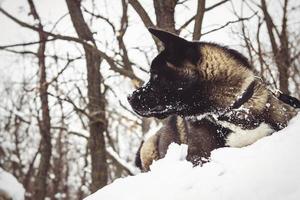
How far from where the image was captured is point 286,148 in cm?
178

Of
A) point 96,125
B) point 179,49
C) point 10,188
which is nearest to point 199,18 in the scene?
point 179,49

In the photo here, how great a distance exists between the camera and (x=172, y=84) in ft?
10.7

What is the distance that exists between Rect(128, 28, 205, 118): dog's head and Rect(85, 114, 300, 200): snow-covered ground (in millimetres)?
1118

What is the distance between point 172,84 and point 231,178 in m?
1.62

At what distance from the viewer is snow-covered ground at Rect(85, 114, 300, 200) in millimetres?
1586

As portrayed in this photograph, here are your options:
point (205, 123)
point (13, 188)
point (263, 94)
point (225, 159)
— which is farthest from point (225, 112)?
point (13, 188)

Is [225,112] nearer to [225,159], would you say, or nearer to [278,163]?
[225,159]

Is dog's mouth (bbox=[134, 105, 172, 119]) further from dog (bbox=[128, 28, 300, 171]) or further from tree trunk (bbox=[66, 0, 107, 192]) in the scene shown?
tree trunk (bbox=[66, 0, 107, 192])

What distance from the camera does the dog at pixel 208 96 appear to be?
3.03 m

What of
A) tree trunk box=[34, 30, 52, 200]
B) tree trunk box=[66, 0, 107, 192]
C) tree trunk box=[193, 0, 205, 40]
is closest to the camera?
tree trunk box=[193, 0, 205, 40]

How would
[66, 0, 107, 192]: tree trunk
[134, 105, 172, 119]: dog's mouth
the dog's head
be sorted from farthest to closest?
[66, 0, 107, 192]: tree trunk → [134, 105, 172, 119]: dog's mouth → the dog's head

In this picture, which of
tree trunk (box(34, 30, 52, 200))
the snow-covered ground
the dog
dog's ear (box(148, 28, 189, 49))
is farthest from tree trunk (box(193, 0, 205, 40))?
tree trunk (box(34, 30, 52, 200))

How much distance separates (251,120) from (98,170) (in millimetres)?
4413

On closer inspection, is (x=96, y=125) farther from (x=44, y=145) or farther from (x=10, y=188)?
(x=44, y=145)
